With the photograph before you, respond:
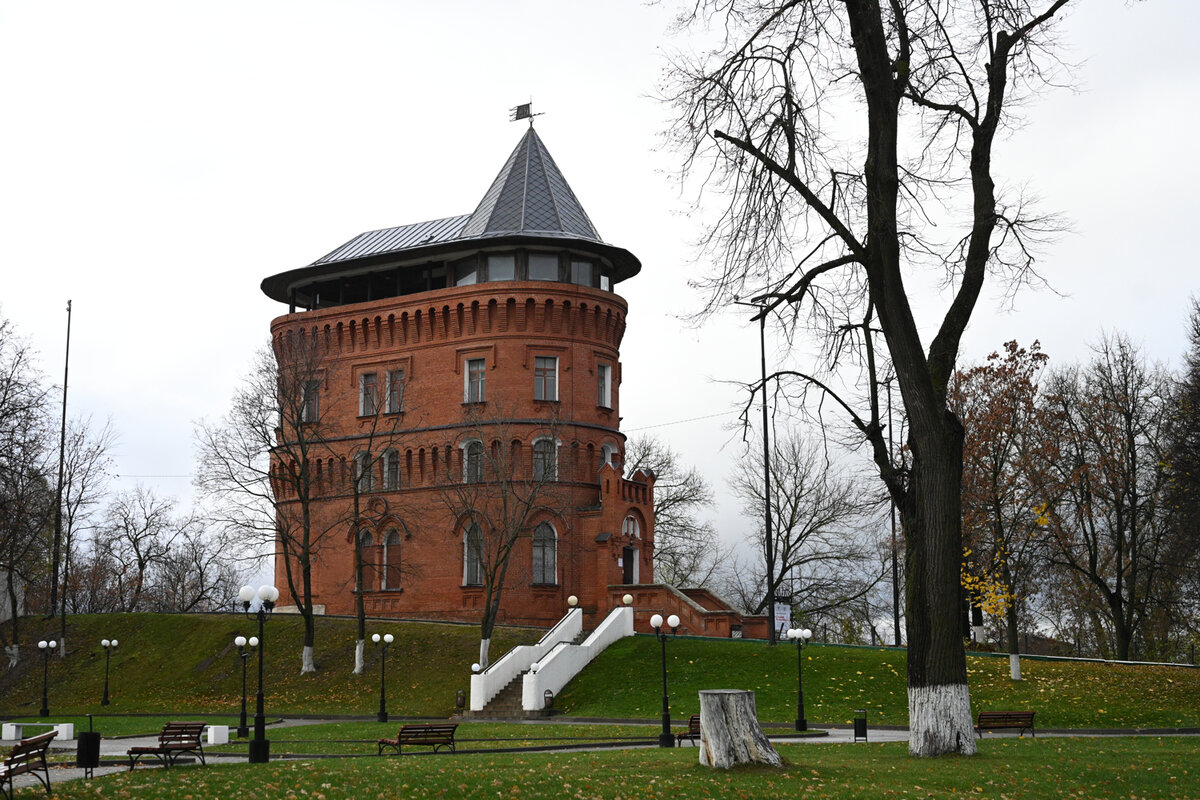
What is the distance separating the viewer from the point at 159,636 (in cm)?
4791

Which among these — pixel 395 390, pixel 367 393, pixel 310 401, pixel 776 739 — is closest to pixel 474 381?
pixel 395 390

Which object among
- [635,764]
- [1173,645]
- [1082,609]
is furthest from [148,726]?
[1173,645]

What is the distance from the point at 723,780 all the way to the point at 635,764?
248 centimetres

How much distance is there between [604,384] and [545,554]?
24.6 ft

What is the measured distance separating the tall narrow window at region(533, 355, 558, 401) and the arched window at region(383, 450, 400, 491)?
22.3 ft

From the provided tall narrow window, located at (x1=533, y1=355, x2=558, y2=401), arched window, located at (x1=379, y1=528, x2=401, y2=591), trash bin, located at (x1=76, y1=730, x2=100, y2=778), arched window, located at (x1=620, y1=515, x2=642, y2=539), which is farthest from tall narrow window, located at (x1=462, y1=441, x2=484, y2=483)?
trash bin, located at (x1=76, y1=730, x2=100, y2=778)

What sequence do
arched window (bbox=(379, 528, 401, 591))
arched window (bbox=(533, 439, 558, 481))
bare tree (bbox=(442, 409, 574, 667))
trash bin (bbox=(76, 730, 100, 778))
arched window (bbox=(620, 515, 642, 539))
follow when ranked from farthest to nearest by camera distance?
arched window (bbox=(379, 528, 401, 591))
arched window (bbox=(620, 515, 642, 539))
arched window (bbox=(533, 439, 558, 481))
bare tree (bbox=(442, 409, 574, 667))
trash bin (bbox=(76, 730, 100, 778))

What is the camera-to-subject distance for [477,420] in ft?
153

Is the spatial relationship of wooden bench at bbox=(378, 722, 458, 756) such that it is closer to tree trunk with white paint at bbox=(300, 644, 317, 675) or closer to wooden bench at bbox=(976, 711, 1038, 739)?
wooden bench at bbox=(976, 711, 1038, 739)

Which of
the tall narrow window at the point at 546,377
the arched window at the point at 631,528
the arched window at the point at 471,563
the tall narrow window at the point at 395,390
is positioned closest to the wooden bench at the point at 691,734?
the arched window at the point at 631,528

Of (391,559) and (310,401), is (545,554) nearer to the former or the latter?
(391,559)

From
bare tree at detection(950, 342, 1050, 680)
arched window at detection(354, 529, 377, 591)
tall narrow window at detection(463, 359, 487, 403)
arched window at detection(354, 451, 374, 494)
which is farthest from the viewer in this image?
arched window at detection(354, 529, 377, 591)

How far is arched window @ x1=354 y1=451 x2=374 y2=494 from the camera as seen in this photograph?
1833 inches

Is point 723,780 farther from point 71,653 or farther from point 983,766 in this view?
point 71,653
